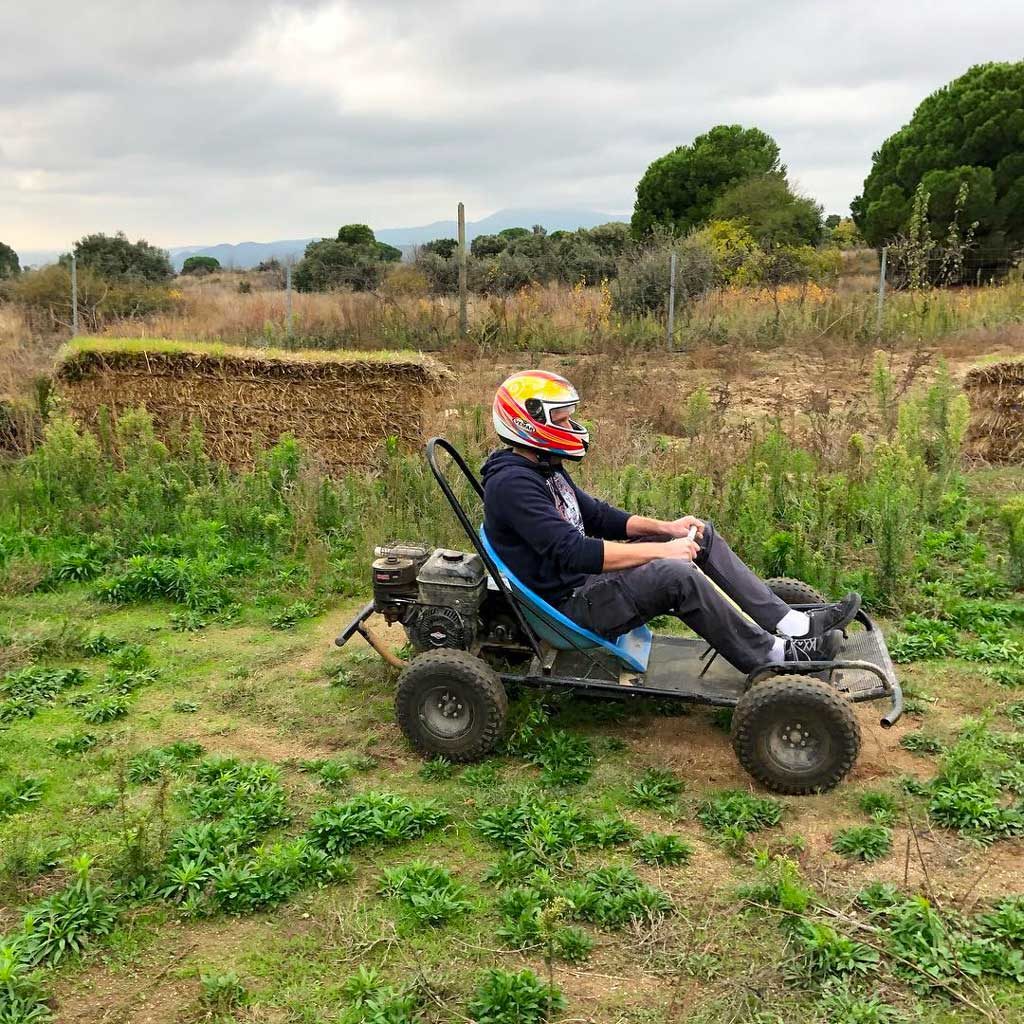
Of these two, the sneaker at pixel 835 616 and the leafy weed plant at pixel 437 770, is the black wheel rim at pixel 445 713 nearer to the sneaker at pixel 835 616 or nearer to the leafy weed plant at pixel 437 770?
the leafy weed plant at pixel 437 770

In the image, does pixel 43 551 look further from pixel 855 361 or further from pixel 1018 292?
pixel 1018 292

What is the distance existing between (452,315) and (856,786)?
1436 centimetres

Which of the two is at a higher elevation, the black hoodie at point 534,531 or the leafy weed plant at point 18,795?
the black hoodie at point 534,531

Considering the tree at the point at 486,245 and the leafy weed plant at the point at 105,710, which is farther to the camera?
the tree at the point at 486,245

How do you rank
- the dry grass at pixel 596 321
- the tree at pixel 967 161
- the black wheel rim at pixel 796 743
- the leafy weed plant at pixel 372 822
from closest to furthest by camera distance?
1. the leafy weed plant at pixel 372 822
2. the black wheel rim at pixel 796 743
3. the dry grass at pixel 596 321
4. the tree at pixel 967 161

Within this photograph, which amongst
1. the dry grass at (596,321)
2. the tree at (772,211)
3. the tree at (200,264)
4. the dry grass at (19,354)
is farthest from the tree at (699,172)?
the tree at (200,264)

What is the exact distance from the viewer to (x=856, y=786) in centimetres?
452

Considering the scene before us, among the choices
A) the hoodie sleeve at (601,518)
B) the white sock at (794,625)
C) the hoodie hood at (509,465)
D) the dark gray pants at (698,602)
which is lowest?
the white sock at (794,625)

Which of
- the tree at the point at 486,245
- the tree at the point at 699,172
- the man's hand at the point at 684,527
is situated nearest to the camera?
the man's hand at the point at 684,527

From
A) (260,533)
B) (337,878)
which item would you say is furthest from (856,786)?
(260,533)

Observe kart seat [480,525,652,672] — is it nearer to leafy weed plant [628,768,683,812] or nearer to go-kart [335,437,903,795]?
go-kart [335,437,903,795]

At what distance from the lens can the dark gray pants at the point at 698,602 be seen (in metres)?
4.58

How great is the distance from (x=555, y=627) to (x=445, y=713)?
67 cm

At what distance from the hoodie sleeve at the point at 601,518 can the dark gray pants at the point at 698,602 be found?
1.97 feet
